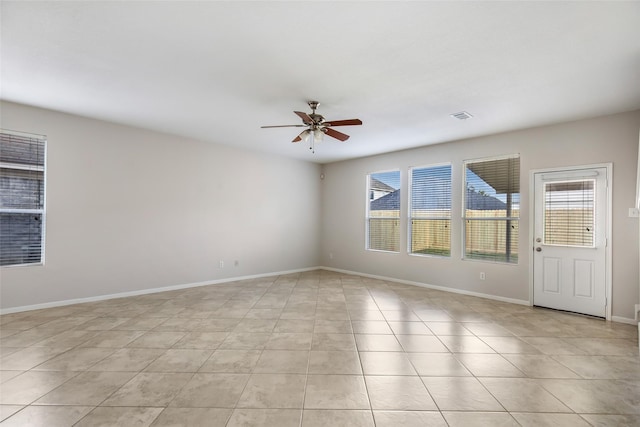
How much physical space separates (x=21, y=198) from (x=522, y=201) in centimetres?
724

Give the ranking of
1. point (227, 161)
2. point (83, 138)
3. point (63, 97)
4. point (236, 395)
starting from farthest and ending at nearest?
point (227, 161)
point (83, 138)
point (63, 97)
point (236, 395)

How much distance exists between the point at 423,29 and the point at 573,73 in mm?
1780

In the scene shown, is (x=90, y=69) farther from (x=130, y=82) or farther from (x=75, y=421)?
(x=75, y=421)

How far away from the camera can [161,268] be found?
5.15m

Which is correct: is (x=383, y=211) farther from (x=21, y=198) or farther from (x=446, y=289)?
(x=21, y=198)

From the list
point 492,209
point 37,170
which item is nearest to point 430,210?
point 492,209

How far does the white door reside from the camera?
13.1ft

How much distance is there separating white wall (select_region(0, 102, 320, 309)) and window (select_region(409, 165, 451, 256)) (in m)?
2.79

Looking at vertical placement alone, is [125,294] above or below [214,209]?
below

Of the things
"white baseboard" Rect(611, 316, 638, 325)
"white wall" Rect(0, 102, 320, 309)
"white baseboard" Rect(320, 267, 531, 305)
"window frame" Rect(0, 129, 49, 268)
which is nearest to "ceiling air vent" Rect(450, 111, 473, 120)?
"white baseboard" Rect(320, 267, 531, 305)

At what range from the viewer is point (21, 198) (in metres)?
4.03

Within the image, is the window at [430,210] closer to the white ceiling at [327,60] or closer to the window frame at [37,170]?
the white ceiling at [327,60]

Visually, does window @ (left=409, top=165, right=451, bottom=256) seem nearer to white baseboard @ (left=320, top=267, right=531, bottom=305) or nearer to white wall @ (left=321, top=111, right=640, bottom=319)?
white wall @ (left=321, top=111, right=640, bottom=319)

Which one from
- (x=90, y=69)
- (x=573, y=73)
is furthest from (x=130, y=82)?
(x=573, y=73)
